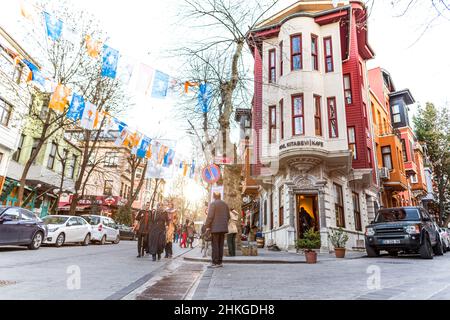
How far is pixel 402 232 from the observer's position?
10844 millimetres

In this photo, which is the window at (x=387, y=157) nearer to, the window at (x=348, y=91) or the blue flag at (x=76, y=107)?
the window at (x=348, y=91)

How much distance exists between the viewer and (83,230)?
1711cm

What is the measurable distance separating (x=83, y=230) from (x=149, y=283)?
44.7 feet

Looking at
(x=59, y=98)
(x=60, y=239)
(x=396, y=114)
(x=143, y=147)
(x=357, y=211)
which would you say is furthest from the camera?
(x=396, y=114)

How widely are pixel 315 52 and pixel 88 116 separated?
13631mm

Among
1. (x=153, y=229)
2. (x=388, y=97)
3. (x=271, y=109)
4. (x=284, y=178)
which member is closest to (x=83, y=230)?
(x=153, y=229)

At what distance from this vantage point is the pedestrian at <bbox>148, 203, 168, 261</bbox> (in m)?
10.2

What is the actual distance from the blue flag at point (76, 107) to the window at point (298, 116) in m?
11.0

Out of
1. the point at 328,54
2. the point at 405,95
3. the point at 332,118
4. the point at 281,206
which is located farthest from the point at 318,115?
the point at 405,95

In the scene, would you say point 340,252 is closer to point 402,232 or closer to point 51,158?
point 402,232

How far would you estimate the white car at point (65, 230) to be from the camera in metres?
14.8

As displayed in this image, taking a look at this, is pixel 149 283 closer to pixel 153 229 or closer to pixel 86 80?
pixel 153 229
